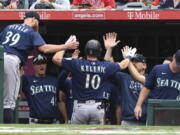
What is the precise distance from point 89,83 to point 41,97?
0.98 m

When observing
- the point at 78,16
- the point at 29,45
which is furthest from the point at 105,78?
the point at 78,16

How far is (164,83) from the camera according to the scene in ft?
30.4

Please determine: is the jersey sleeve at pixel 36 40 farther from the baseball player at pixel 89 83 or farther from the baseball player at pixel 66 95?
the baseball player at pixel 66 95

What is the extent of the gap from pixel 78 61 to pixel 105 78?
41cm

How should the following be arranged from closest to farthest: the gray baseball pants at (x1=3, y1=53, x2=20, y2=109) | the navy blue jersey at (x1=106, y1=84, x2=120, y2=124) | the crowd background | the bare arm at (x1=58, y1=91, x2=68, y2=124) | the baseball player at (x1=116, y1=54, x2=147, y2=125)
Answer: the gray baseball pants at (x1=3, y1=53, x2=20, y2=109)
the baseball player at (x1=116, y1=54, x2=147, y2=125)
the navy blue jersey at (x1=106, y1=84, x2=120, y2=124)
the bare arm at (x1=58, y1=91, x2=68, y2=124)
the crowd background

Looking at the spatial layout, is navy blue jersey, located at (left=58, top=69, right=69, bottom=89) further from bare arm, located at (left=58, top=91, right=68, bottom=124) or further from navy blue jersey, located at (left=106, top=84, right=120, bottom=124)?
navy blue jersey, located at (left=106, top=84, right=120, bottom=124)

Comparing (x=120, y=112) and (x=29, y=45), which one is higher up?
(x=29, y=45)

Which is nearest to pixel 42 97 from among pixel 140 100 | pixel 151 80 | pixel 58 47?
pixel 58 47

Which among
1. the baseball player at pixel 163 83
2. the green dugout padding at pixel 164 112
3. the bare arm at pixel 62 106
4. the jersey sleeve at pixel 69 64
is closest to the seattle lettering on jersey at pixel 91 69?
the jersey sleeve at pixel 69 64

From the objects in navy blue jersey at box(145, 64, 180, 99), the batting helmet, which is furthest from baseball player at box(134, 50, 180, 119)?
the batting helmet

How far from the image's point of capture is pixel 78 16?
436 inches

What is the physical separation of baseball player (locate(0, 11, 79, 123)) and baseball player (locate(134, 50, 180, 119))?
1062mm

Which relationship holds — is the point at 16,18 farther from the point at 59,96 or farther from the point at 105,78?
the point at 105,78

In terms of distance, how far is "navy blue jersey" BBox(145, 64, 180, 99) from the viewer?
9250 mm
